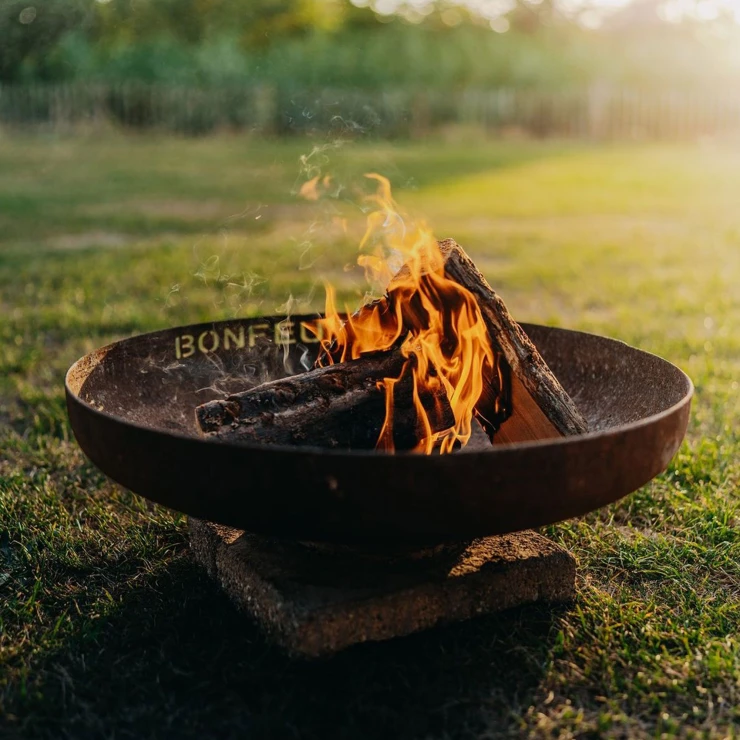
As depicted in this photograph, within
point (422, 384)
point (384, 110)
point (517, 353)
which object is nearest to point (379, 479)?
point (422, 384)

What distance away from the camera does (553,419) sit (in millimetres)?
2092

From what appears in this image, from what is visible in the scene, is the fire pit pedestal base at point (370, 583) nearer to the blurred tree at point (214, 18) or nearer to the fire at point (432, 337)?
the fire at point (432, 337)

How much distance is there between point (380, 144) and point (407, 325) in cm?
1483

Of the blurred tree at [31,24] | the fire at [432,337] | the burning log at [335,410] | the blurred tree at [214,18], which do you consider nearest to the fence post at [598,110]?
the blurred tree at [214,18]

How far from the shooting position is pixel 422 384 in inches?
83.4

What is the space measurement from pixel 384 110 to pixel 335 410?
16880mm

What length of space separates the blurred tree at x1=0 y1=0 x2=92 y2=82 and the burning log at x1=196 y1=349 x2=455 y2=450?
4.72 meters

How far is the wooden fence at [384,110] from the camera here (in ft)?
54.6

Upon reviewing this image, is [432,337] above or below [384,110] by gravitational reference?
above

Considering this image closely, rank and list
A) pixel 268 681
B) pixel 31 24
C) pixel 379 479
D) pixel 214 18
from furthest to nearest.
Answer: pixel 214 18 → pixel 31 24 → pixel 268 681 → pixel 379 479

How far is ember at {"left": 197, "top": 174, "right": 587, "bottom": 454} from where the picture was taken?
2051 millimetres

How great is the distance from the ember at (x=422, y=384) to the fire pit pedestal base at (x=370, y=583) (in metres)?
0.27

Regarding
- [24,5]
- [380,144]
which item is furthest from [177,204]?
[380,144]

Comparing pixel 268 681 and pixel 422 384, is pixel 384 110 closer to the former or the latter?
pixel 422 384
